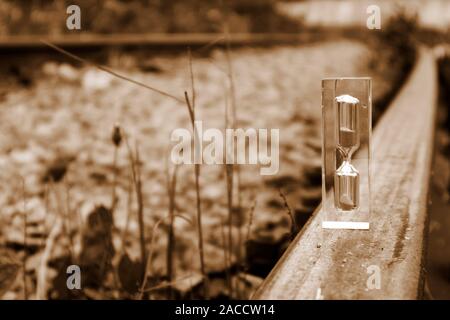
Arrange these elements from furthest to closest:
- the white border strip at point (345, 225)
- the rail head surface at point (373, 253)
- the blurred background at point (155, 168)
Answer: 1. the blurred background at point (155, 168)
2. the white border strip at point (345, 225)
3. the rail head surface at point (373, 253)

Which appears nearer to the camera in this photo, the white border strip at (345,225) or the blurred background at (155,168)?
the white border strip at (345,225)

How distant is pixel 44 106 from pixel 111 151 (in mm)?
521

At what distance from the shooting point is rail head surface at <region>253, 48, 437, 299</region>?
0.50m

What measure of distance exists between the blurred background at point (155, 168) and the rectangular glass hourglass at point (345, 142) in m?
0.06

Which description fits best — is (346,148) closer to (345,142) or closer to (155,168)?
(345,142)

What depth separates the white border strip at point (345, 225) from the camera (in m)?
0.63

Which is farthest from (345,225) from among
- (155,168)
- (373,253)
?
(155,168)

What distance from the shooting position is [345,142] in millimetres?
680

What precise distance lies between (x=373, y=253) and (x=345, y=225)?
0.21 ft

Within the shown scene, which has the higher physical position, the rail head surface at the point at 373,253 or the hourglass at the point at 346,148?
the hourglass at the point at 346,148

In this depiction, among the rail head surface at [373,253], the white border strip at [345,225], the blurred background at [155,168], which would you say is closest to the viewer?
the rail head surface at [373,253]

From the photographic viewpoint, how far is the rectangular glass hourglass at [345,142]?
65cm
